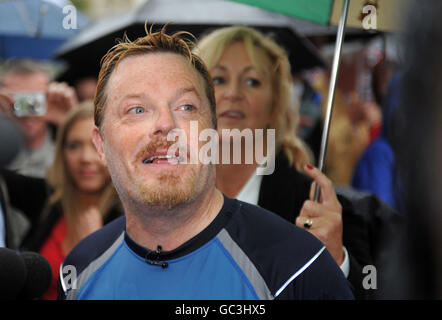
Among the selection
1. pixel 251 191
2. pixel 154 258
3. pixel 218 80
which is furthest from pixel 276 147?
pixel 154 258

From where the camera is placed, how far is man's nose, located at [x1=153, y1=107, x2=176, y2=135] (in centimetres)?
153

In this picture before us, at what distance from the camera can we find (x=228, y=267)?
4.83 feet

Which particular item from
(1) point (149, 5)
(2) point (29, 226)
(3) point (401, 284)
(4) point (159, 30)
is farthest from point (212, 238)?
(2) point (29, 226)

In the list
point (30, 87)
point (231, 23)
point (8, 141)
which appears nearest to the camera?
point (8, 141)

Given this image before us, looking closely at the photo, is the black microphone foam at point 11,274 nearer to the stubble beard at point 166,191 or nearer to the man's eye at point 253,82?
the stubble beard at point 166,191

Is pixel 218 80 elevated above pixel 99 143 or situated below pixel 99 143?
above

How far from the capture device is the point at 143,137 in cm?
155

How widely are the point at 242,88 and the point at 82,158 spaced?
4.03ft

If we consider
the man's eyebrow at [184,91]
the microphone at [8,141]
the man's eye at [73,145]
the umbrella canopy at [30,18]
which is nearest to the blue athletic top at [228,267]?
the man's eyebrow at [184,91]

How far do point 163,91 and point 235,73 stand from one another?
0.46 metres

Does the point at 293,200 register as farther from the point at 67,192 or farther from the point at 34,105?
the point at 34,105

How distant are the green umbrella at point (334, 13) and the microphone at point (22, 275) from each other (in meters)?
0.94
